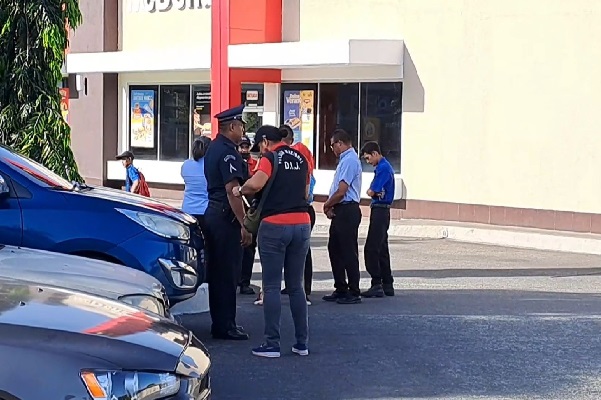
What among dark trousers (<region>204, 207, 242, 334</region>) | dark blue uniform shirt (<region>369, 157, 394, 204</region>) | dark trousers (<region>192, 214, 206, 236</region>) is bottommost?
dark trousers (<region>204, 207, 242, 334</region>)

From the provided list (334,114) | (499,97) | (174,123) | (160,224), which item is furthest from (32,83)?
(174,123)

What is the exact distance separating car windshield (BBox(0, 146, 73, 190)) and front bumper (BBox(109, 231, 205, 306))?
79 centimetres

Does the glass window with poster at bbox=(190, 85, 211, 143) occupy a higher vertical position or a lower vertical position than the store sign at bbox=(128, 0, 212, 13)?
lower

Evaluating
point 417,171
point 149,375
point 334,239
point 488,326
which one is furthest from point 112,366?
point 417,171

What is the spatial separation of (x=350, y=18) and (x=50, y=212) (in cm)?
1542

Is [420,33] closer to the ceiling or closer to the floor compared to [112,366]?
closer to the ceiling

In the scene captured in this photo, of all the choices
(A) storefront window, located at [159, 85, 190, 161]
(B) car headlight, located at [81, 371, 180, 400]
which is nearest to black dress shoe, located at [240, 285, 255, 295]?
(B) car headlight, located at [81, 371, 180, 400]

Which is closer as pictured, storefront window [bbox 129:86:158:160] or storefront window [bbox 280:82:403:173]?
storefront window [bbox 280:82:403:173]

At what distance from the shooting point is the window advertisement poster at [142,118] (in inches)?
1091

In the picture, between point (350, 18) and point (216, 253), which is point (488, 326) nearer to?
point (216, 253)

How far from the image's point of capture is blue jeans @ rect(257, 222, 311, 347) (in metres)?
8.37

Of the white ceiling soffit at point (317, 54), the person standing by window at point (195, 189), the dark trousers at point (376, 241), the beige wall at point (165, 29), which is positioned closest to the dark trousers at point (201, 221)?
the person standing by window at point (195, 189)

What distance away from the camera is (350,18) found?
2272 cm

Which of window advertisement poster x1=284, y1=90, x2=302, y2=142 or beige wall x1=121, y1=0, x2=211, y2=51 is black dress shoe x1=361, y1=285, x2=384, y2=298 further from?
beige wall x1=121, y1=0, x2=211, y2=51
